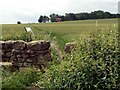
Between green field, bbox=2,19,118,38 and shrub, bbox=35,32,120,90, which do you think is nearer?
shrub, bbox=35,32,120,90

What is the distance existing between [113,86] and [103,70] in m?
0.36

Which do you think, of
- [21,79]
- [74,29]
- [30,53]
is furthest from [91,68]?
[74,29]

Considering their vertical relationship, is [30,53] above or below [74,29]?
above

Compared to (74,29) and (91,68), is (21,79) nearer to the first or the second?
(91,68)

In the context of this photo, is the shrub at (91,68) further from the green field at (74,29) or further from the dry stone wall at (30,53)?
the dry stone wall at (30,53)

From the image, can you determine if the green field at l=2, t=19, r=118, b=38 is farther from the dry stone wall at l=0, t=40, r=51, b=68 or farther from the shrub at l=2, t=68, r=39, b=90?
the shrub at l=2, t=68, r=39, b=90

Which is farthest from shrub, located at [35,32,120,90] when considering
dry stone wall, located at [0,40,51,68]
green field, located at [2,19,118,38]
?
dry stone wall, located at [0,40,51,68]

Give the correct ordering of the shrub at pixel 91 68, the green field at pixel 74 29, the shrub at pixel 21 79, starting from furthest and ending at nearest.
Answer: the green field at pixel 74 29 → the shrub at pixel 21 79 → the shrub at pixel 91 68

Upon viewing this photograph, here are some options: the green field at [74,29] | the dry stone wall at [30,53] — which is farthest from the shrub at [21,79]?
the green field at [74,29]

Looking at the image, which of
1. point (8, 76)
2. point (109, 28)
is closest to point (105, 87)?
point (109, 28)

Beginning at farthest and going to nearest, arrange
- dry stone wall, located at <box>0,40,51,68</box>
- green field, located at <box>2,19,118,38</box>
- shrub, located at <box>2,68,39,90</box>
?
dry stone wall, located at <box>0,40,51,68</box> < green field, located at <box>2,19,118,38</box> < shrub, located at <box>2,68,39,90</box>

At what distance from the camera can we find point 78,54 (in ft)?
27.6

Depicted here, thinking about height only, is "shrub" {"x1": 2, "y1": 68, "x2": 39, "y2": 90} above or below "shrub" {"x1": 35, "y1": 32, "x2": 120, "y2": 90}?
below

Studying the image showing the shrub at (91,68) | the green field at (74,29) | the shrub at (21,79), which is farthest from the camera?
the green field at (74,29)
